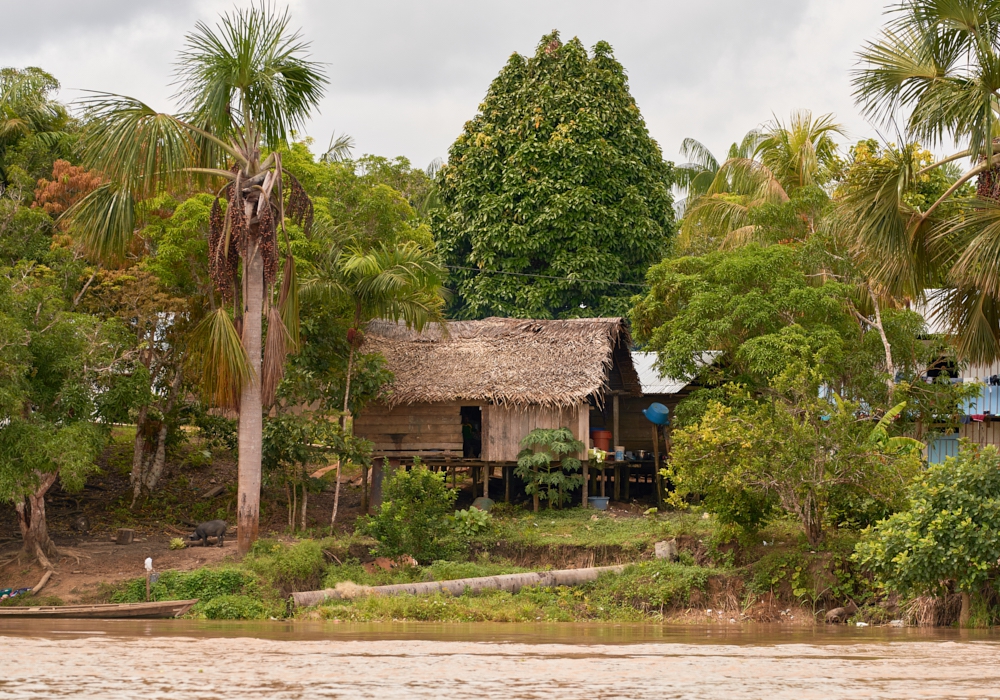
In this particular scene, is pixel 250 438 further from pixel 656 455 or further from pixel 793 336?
pixel 656 455

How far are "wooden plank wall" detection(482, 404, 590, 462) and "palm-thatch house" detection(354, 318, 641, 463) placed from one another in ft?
0.06

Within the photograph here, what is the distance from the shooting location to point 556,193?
25.9m

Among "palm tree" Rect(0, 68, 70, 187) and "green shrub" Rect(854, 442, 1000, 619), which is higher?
"palm tree" Rect(0, 68, 70, 187)

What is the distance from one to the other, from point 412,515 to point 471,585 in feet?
6.78

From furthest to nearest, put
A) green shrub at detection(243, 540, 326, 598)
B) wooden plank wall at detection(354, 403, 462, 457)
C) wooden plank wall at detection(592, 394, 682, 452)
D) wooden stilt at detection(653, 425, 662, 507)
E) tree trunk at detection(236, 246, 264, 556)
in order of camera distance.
A: wooden plank wall at detection(592, 394, 682, 452), wooden stilt at detection(653, 425, 662, 507), wooden plank wall at detection(354, 403, 462, 457), tree trunk at detection(236, 246, 264, 556), green shrub at detection(243, 540, 326, 598)

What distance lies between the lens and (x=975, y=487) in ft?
35.7

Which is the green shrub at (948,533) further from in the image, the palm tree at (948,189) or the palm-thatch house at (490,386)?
the palm-thatch house at (490,386)

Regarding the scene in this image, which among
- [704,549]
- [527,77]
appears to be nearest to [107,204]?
[704,549]

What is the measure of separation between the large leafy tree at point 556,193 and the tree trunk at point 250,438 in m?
11.6

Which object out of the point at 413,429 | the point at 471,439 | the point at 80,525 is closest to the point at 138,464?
the point at 80,525

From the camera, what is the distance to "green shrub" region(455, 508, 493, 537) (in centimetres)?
1636

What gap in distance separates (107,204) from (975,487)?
12.3 meters

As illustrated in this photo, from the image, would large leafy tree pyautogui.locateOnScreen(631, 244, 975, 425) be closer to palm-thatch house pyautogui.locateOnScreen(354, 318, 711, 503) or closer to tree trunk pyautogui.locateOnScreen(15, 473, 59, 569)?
palm-thatch house pyautogui.locateOnScreen(354, 318, 711, 503)

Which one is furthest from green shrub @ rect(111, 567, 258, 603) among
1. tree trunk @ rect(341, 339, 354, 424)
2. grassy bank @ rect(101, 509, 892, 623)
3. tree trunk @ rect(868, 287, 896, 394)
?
tree trunk @ rect(868, 287, 896, 394)
